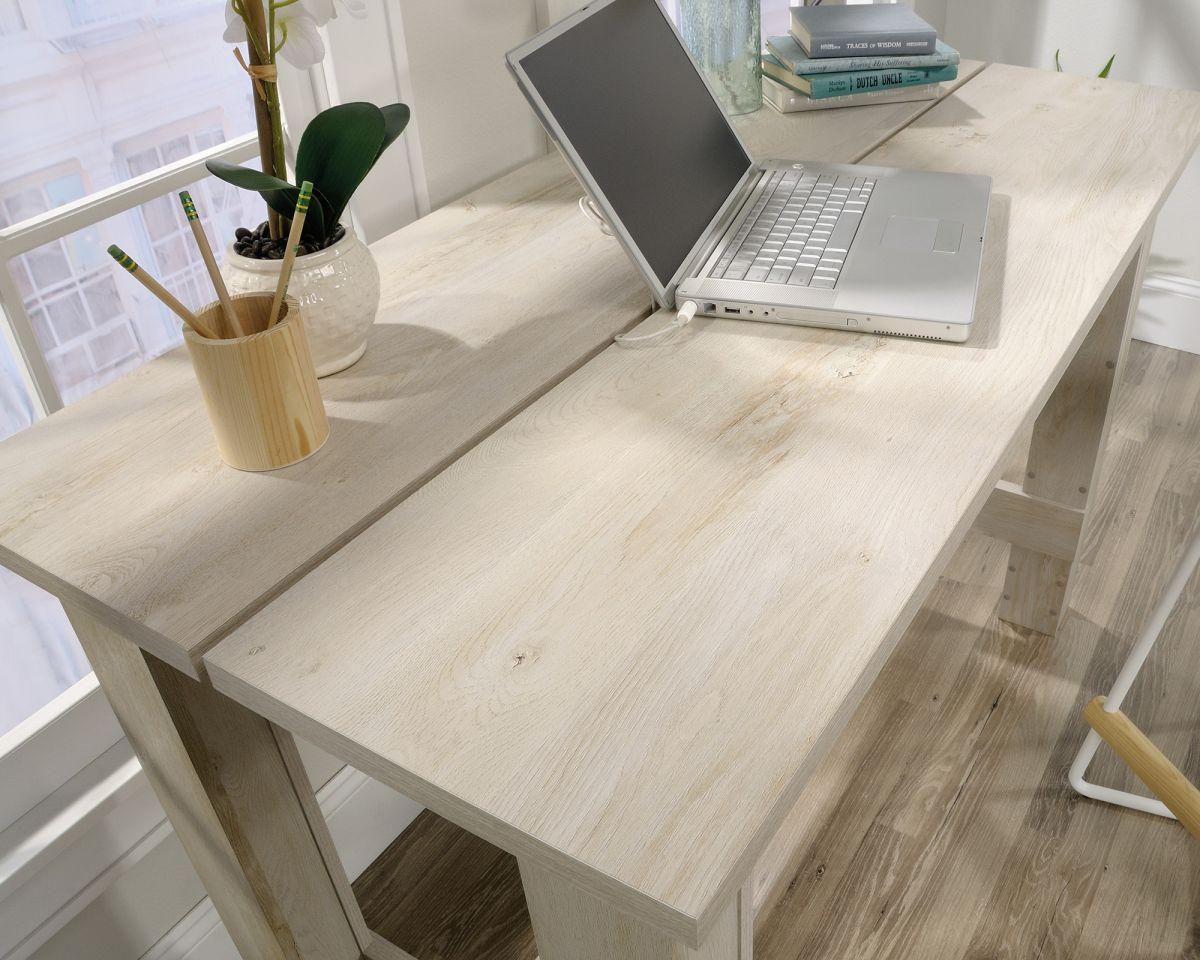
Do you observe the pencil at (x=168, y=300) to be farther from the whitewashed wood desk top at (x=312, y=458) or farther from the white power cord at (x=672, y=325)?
the white power cord at (x=672, y=325)

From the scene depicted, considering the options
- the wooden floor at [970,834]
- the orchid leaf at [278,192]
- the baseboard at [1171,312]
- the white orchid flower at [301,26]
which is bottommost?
the wooden floor at [970,834]

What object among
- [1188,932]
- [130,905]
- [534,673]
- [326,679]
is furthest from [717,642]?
[1188,932]

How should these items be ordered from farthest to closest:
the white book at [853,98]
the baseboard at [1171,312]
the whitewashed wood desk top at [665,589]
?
the baseboard at [1171,312] < the white book at [853,98] < the whitewashed wood desk top at [665,589]

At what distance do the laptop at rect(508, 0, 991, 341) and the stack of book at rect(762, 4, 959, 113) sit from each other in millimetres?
353

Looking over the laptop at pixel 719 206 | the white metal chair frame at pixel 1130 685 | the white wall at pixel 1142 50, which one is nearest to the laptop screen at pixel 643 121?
the laptop at pixel 719 206

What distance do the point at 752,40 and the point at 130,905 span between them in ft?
4.68

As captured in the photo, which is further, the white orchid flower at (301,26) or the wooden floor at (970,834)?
the wooden floor at (970,834)

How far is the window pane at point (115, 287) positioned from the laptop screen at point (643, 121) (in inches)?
15.6

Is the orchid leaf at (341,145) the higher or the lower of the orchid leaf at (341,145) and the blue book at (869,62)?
the higher

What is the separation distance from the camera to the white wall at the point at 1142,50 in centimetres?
229

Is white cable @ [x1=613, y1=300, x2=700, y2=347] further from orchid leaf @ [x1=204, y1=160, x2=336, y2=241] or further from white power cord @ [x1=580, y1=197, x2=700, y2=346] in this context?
orchid leaf @ [x1=204, y1=160, x2=336, y2=241]

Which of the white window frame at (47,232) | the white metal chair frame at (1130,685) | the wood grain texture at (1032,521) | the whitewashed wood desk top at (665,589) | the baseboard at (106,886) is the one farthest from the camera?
the wood grain texture at (1032,521)

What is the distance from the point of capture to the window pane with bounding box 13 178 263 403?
108 centimetres

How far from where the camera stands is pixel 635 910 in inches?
22.9
